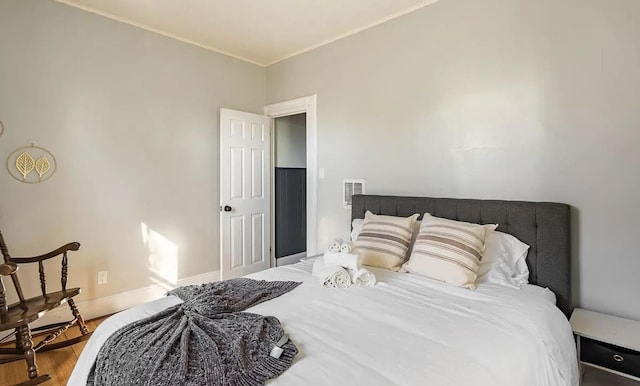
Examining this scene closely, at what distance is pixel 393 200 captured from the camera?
8.82 feet

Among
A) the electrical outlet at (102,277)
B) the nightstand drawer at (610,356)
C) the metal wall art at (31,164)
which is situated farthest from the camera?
the electrical outlet at (102,277)

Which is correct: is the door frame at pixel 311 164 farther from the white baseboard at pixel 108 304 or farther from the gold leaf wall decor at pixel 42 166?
the gold leaf wall decor at pixel 42 166

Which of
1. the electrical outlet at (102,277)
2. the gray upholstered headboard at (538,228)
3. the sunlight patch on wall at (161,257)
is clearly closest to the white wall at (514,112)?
the gray upholstered headboard at (538,228)

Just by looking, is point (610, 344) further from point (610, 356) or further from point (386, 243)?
point (386, 243)

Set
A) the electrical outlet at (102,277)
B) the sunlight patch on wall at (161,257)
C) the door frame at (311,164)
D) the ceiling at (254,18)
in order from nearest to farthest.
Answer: the ceiling at (254,18), the electrical outlet at (102,277), the sunlight patch on wall at (161,257), the door frame at (311,164)

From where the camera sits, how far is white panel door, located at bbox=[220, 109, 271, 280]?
3.57m

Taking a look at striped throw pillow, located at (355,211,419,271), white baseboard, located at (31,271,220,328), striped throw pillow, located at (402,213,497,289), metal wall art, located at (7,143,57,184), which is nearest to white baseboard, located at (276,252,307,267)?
white baseboard, located at (31,271,220,328)

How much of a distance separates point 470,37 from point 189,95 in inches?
106

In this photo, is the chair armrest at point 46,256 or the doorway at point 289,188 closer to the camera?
the chair armrest at point 46,256

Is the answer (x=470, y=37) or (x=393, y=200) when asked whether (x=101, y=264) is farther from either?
(x=470, y=37)

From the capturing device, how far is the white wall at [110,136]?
8.09 ft

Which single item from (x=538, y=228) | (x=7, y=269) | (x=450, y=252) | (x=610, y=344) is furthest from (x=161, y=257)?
(x=610, y=344)

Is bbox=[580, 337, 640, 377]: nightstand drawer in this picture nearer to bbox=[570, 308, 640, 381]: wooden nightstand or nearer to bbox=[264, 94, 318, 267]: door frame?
bbox=[570, 308, 640, 381]: wooden nightstand

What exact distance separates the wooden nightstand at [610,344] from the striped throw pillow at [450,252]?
58cm
